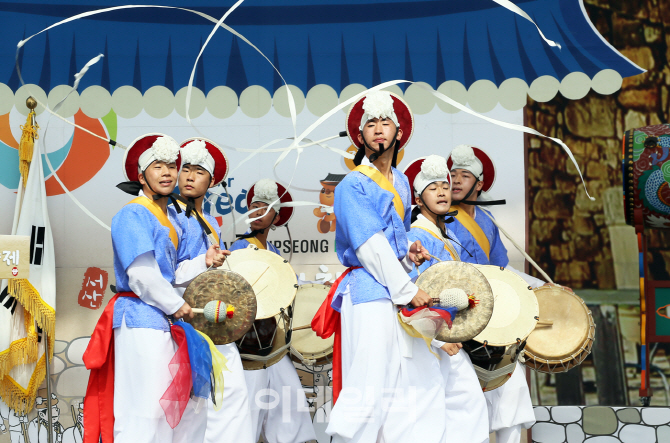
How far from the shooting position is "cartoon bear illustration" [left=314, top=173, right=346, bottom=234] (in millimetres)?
5891

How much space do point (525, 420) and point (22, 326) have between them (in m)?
3.39

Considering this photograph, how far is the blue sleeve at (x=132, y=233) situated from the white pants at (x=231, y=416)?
31.3 inches

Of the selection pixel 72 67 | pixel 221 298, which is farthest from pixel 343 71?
pixel 221 298

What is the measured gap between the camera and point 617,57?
5789mm

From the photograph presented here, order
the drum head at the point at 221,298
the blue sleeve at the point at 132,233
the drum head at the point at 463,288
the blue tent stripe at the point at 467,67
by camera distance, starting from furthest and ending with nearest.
→ the blue tent stripe at the point at 467,67 → the drum head at the point at 221,298 → the blue sleeve at the point at 132,233 → the drum head at the point at 463,288

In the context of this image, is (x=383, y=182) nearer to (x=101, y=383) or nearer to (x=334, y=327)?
(x=334, y=327)

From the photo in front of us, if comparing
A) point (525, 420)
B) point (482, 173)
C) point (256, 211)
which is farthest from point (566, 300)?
point (256, 211)

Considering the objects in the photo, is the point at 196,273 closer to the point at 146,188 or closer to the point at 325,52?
the point at 146,188

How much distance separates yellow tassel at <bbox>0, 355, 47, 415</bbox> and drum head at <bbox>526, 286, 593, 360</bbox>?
333 centimetres

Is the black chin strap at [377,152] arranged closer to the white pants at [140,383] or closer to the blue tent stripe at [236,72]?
the white pants at [140,383]

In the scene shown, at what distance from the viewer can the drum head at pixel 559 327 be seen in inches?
177

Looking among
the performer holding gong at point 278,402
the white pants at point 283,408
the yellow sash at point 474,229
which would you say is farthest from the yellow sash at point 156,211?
the yellow sash at point 474,229

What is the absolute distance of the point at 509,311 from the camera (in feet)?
13.6

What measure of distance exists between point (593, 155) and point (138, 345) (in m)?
3.63
